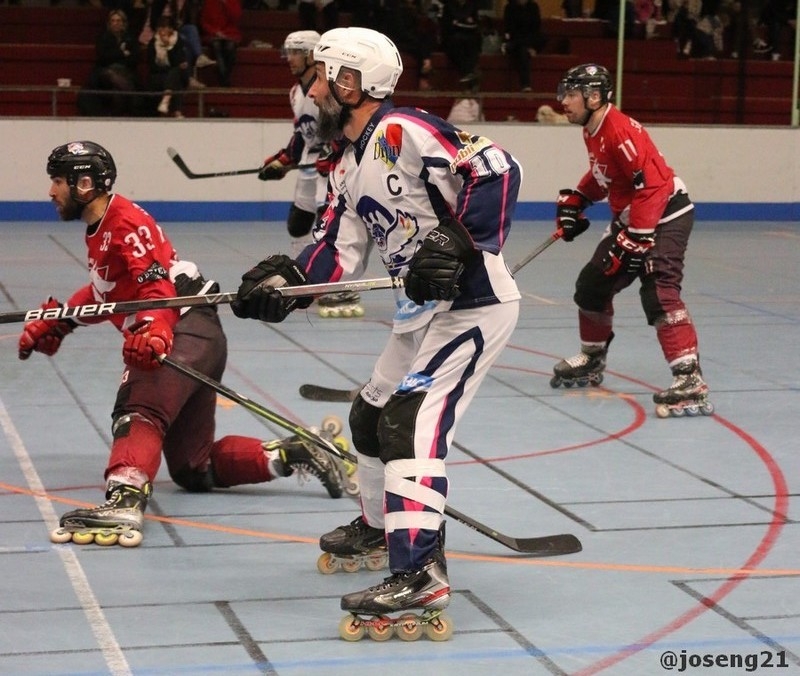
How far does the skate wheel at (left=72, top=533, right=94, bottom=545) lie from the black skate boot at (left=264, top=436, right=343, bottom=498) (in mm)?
827

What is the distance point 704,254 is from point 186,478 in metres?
8.64

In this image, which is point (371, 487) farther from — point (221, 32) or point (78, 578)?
point (221, 32)

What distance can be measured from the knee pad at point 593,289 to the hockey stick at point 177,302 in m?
2.96

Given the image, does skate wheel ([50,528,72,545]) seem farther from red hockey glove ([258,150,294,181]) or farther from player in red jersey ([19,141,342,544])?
red hockey glove ([258,150,294,181])

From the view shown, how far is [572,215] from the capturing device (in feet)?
24.2

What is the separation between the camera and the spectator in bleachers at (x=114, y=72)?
47.8ft

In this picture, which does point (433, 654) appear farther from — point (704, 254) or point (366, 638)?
point (704, 254)

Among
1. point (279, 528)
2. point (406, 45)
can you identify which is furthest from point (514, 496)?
point (406, 45)

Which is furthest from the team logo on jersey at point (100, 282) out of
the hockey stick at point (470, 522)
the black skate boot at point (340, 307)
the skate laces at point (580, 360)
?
the black skate boot at point (340, 307)

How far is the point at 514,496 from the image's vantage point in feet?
17.9

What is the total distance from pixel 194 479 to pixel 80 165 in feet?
4.10

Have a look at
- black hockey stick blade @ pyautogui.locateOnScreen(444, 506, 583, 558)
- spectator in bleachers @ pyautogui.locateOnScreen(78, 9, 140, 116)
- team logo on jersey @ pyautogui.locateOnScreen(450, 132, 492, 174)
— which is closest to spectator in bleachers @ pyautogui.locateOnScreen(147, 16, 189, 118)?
spectator in bleachers @ pyautogui.locateOnScreen(78, 9, 140, 116)

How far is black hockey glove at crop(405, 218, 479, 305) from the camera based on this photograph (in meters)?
3.87

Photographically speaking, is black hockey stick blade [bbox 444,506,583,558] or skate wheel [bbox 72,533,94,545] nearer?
black hockey stick blade [bbox 444,506,583,558]
